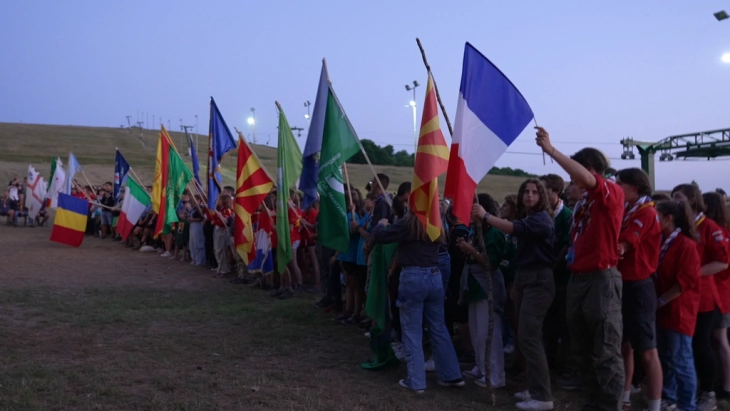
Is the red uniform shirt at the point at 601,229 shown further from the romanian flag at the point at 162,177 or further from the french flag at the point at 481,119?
the romanian flag at the point at 162,177

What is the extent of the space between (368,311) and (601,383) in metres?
2.72

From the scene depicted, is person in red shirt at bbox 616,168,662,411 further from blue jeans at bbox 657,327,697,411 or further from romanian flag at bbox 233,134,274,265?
romanian flag at bbox 233,134,274,265

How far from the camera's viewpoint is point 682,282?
582cm

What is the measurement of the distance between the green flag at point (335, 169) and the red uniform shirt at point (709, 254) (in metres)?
3.96

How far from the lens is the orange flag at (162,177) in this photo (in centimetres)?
1648

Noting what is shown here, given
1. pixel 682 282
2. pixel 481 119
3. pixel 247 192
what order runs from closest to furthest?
pixel 682 282 → pixel 481 119 → pixel 247 192

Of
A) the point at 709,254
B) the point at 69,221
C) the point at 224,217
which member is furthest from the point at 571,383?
the point at 69,221

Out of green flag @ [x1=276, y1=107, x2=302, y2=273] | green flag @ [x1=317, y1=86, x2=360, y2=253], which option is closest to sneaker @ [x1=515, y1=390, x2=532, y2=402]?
green flag @ [x1=317, y1=86, x2=360, y2=253]

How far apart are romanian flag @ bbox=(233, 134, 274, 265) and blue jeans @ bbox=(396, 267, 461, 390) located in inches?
227

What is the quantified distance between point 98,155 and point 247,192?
66.0 m

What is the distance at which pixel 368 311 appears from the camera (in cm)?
725

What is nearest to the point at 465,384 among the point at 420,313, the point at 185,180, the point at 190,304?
the point at 420,313

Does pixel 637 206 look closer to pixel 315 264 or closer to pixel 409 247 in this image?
pixel 409 247

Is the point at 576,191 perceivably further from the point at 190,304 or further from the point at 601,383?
the point at 190,304
